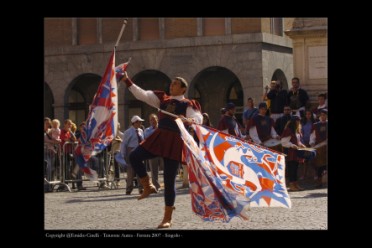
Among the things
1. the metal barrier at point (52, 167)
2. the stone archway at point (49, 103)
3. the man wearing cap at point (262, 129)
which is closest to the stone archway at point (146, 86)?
the stone archway at point (49, 103)

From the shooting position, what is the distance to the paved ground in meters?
12.9

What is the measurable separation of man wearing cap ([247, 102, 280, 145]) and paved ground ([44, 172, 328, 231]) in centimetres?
179

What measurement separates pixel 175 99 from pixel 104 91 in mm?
890

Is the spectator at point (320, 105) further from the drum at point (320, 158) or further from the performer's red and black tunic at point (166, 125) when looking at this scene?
the performer's red and black tunic at point (166, 125)

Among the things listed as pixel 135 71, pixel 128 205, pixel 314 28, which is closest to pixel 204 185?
pixel 128 205

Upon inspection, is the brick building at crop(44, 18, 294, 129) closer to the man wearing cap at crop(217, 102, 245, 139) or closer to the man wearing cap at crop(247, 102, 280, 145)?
the man wearing cap at crop(217, 102, 245, 139)

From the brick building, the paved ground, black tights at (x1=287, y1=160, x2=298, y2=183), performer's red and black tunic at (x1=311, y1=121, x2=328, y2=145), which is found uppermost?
the brick building

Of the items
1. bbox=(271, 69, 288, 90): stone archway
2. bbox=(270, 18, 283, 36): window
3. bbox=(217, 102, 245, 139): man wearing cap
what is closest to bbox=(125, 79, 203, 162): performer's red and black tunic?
bbox=(217, 102, 245, 139): man wearing cap

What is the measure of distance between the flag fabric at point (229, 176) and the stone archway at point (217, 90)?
2961cm

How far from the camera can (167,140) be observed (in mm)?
12406

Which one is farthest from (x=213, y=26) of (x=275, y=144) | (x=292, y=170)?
(x=292, y=170)

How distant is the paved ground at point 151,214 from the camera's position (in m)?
12.9
